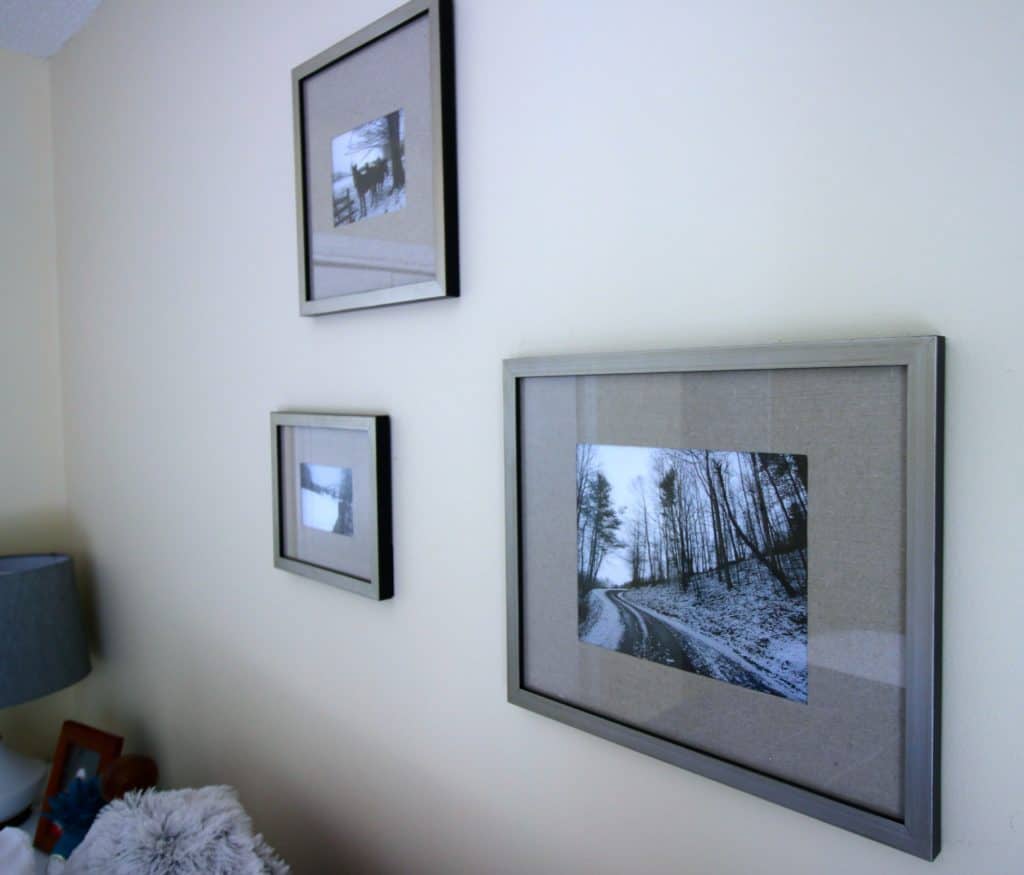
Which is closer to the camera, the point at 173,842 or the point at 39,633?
the point at 173,842

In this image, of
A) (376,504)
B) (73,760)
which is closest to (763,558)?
(376,504)

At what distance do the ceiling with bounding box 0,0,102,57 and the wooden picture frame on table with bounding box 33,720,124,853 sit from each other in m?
1.50

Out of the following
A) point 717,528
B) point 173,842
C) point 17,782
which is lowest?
point 17,782

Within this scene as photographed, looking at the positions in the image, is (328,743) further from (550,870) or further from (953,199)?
(953,199)

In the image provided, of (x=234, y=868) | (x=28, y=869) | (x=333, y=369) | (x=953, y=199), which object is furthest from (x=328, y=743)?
(x=953, y=199)

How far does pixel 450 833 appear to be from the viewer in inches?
37.7

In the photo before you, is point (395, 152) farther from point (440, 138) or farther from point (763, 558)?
point (763, 558)

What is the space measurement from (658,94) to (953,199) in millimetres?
282

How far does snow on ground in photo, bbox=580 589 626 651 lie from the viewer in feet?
2.45

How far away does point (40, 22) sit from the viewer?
171 cm

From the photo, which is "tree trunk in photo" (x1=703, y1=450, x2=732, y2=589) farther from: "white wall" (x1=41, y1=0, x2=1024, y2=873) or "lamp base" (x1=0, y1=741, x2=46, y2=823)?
"lamp base" (x1=0, y1=741, x2=46, y2=823)

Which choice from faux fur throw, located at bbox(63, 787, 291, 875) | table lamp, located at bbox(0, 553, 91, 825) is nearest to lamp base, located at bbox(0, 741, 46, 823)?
table lamp, located at bbox(0, 553, 91, 825)

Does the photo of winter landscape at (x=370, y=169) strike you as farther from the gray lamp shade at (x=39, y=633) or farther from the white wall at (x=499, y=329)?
the gray lamp shade at (x=39, y=633)

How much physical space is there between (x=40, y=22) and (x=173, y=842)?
5.76 feet
